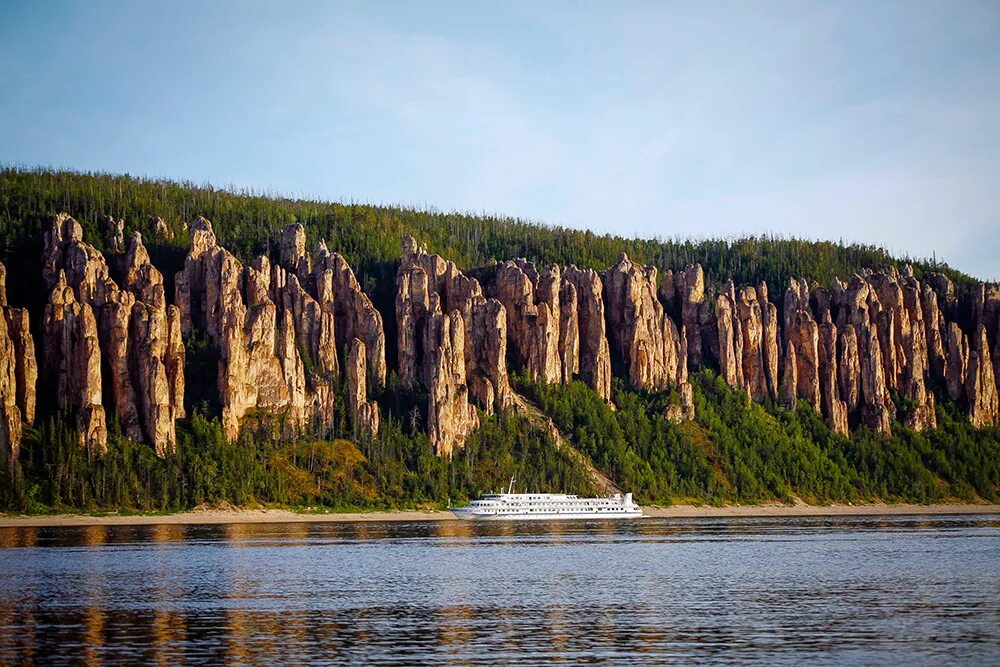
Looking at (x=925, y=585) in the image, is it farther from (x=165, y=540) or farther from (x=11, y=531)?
(x=11, y=531)

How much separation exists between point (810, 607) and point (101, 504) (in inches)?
4970

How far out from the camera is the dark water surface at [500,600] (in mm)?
62625

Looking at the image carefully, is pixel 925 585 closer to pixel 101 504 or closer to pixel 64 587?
pixel 64 587

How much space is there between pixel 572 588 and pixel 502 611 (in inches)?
523

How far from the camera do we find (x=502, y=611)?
7762 cm

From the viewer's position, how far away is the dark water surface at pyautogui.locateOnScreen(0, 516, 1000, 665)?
62625mm

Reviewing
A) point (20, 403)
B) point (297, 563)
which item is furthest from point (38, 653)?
point (20, 403)

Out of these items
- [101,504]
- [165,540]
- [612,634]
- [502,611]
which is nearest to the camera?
[612,634]

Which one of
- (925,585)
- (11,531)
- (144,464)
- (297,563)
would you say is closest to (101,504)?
(144,464)

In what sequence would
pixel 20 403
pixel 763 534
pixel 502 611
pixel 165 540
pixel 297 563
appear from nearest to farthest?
1. pixel 502 611
2. pixel 297 563
3. pixel 165 540
4. pixel 763 534
5. pixel 20 403

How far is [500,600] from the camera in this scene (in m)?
83.1

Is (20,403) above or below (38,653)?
above

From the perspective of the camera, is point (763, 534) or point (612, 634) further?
point (763, 534)

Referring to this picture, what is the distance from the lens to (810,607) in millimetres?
77938
